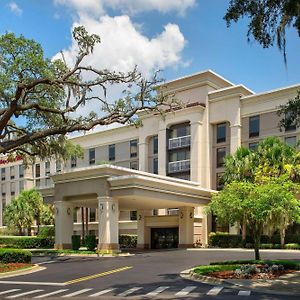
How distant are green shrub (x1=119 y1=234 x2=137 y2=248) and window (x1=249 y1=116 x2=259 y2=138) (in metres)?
16.9

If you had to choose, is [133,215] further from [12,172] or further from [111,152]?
[12,172]

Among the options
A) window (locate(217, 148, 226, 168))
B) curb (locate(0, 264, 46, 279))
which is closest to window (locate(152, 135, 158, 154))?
window (locate(217, 148, 226, 168))

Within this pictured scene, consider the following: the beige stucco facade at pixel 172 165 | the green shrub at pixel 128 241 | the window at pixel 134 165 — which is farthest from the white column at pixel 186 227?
the window at pixel 134 165

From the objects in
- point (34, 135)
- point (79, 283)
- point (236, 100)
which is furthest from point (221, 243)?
point (79, 283)

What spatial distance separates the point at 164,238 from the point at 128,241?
549cm

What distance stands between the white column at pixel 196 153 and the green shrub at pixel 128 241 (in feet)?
30.7

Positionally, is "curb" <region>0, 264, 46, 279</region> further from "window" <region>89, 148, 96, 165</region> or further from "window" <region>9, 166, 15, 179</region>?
"window" <region>9, 166, 15, 179</region>

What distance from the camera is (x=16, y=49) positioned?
86.0 feet

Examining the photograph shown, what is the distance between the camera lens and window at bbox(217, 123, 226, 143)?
51.3 meters

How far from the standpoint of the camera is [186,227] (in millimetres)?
45938

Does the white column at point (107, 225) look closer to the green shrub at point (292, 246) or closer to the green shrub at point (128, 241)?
the green shrub at point (292, 246)

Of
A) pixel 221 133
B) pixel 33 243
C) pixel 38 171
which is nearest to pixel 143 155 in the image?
pixel 221 133

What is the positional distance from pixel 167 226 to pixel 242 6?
36.8 meters

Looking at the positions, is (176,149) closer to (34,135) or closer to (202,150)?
(202,150)
